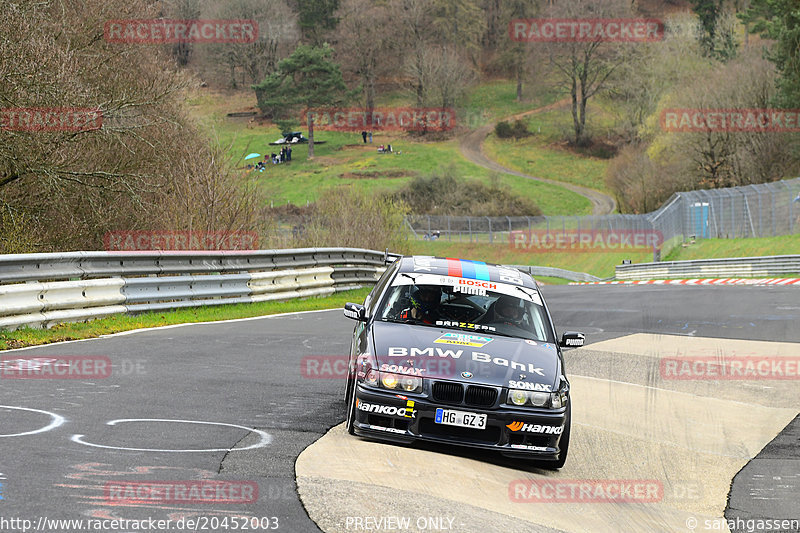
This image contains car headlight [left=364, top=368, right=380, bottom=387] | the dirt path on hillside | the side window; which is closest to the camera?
car headlight [left=364, top=368, right=380, bottom=387]

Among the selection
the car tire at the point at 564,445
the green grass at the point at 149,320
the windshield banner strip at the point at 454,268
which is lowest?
the green grass at the point at 149,320

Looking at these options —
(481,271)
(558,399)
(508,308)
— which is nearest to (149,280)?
(481,271)

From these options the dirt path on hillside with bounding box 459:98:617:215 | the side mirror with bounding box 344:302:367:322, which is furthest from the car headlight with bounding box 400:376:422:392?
the dirt path on hillside with bounding box 459:98:617:215

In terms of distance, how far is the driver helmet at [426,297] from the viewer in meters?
8.91

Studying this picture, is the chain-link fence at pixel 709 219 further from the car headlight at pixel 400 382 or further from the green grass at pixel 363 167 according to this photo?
the car headlight at pixel 400 382

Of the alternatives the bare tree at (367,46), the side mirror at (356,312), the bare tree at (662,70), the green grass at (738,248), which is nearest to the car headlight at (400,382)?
the side mirror at (356,312)

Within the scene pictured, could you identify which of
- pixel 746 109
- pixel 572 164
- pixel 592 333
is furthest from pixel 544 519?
pixel 572 164

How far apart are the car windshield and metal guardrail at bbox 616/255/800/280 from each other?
29.2m

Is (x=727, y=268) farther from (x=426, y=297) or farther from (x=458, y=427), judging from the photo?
(x=458, y=427)

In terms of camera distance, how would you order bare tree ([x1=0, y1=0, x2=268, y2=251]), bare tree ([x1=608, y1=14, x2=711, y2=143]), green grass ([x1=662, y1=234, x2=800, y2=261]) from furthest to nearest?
bare tree ([x1=608, y1=14, x2=711, y2=143]) < green grass ([x1=662, y1=234, x2=800, y2=261]) < bare tree ([x1=0, y1=0, x2=268, y2=251])

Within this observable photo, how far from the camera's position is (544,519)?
606 cm

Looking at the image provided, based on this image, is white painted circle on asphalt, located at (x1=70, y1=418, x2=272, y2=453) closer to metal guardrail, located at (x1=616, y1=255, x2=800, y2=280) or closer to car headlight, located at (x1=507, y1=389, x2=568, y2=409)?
car headlight, located at (x1=507, y1=389, x2=568, y2=409)

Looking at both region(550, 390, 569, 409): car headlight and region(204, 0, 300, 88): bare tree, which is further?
region(204, 0, 300, 88): bare tree

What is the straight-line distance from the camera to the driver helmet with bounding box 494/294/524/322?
8884 mm
